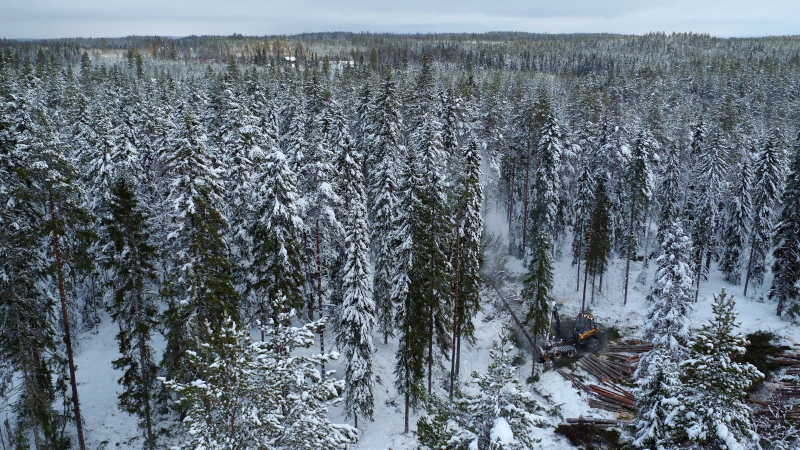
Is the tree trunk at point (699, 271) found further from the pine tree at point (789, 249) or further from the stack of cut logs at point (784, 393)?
the stack of cut logs at point (784, 393)

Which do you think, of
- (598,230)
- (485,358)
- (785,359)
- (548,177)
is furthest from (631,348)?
(548,177)

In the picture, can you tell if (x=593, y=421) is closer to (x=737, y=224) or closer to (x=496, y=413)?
(x=496, y=413)

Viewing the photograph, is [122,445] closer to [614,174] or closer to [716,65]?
[614,174]

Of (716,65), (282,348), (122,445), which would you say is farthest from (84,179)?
(716,65)

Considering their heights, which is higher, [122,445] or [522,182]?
[522,182]

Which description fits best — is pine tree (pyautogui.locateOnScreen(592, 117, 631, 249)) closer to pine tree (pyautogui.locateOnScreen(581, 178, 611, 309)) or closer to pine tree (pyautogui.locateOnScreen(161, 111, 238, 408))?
pine tree (pyautogui.locateOnScreen(581, 178, 611, 309))

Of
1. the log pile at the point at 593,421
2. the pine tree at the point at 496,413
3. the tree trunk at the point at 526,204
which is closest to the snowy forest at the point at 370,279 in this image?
the pine tree at the point at 496,413
